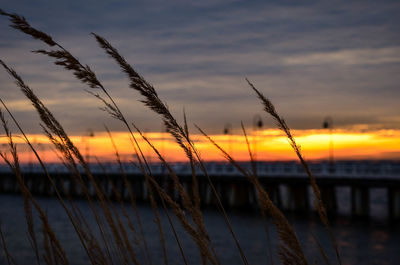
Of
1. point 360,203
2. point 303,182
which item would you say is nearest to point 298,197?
point 303,182

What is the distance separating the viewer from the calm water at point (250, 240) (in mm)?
25812

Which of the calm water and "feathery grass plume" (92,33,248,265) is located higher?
"feathery grass plume" (92,33,248,265)

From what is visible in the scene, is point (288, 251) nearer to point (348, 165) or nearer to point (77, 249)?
point (77, 249)

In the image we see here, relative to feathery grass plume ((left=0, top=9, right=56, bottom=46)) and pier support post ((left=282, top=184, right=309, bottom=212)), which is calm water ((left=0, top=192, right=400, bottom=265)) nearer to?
pier support post ((left=282, top=184, right=309, bottom=212))

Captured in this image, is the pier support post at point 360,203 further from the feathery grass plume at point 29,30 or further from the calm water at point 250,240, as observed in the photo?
the feathery grass plume at point 29,30

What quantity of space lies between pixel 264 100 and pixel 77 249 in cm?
2771

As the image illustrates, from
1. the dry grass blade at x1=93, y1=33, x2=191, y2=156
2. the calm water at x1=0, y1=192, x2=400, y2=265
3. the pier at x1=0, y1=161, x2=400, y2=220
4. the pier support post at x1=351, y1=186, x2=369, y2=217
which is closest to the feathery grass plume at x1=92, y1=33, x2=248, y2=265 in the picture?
the dry grass blade at x1=93, y1=33, x2=191, y2=156

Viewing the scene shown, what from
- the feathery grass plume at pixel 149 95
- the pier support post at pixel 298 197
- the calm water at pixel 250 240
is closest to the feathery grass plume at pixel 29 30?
the feathery grass plume at pixel 149 95

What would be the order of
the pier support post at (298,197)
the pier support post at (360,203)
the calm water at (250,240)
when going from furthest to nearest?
1. the pier support post at (298,197)
2. the pier support post at (360,203)
3. the calm water at (250,240)

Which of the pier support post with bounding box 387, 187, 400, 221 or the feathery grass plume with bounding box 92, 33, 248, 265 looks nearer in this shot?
the feathery grass plume with bounding box 92, 33, 248, 265

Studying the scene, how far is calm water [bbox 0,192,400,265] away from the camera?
25812mm

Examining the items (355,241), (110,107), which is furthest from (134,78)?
(355,241)

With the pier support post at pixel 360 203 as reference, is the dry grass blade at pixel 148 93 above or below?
above

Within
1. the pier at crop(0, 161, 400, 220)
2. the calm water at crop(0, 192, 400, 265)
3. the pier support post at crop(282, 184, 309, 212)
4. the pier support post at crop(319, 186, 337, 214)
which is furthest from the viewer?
the pier support post at crop(282, 184, 309, 212)
